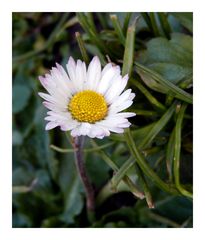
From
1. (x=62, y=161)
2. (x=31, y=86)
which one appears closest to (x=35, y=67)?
(x=31, y=86)

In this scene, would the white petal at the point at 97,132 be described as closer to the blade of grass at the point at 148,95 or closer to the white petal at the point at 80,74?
the white petal at the point at 80,74

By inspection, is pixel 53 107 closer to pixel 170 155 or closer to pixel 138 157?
pixel 138 157

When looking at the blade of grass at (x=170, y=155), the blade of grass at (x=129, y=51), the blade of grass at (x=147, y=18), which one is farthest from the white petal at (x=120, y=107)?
the blade of grass at (x=147, y=18)

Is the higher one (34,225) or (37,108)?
(37,108)

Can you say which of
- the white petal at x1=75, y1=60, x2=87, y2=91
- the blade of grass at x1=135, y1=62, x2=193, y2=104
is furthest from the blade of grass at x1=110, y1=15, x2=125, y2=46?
the white petal at x1=75, y1=60, x2=87, y2=91

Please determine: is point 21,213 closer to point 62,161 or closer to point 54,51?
point 62,161

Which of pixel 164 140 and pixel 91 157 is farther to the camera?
pixel 91 157

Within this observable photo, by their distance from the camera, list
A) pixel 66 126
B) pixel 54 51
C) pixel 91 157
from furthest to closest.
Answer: pixel 54 51, pixel 91 157, pixel 66 126
